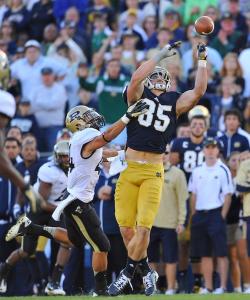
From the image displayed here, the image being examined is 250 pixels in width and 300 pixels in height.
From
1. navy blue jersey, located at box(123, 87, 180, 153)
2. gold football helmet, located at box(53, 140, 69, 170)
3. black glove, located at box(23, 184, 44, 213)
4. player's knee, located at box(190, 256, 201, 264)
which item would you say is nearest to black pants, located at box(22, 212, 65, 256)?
gold football helmet, located at box(53, 140, 69, 170)

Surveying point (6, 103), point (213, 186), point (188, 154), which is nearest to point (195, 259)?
point (213, 186)

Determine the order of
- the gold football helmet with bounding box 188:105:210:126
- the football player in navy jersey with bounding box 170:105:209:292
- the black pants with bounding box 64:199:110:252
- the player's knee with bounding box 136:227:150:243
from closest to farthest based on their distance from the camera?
the player's knee with bounding box 136:227:150:243 → the black pants with bounding box 64:199:110:252 → the football player in navy jersey with bounding box 170:105:209:292 → the gold football helmet with bounding box 188:105:210:126

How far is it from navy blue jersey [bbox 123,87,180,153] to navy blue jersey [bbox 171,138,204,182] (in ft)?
11.5

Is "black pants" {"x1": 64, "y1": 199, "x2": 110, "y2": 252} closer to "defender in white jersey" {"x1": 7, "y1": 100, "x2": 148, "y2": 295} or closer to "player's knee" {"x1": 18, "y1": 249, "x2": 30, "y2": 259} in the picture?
"defender in white jersey" {"x1": 7, "y1": 100, "x2": 148, "y2": 295}

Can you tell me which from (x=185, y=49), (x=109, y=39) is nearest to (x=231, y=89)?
(x=185, y=49)

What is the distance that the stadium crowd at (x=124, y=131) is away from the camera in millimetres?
13609

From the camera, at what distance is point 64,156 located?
13.1 m

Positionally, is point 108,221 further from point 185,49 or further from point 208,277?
point 185,49

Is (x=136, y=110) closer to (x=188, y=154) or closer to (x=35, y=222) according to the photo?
(x=35, y=222)

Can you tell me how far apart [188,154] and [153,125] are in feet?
12.1

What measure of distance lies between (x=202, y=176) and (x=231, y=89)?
236 cm

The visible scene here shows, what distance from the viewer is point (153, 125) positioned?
10.7 metres

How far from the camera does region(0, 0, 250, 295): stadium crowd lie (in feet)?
44.7

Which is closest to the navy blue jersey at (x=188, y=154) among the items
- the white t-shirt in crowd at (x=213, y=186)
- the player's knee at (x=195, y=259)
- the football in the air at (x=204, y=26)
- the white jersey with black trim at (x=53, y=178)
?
the white t-shirt in crowd at (x=213, y=186)
